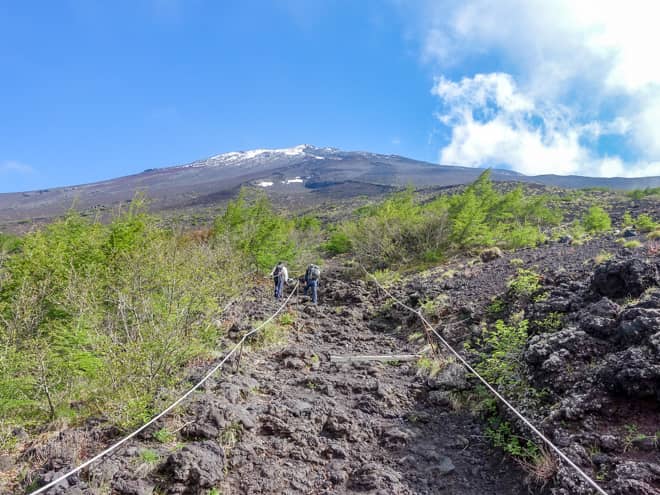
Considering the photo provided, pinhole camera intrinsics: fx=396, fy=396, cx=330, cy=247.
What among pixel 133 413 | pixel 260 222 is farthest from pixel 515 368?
pixel 260 222

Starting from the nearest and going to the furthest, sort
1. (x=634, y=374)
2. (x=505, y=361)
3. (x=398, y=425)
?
(x=634, y=374)
(x=398, y=425)
(x=505, y=361)

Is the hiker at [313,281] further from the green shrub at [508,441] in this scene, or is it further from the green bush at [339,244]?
the green bush at [339,244]

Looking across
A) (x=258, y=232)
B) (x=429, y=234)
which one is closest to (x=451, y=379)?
(x=258, y=232)

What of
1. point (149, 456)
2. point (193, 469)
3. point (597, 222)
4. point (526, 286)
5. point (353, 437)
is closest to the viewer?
point (193, 469)

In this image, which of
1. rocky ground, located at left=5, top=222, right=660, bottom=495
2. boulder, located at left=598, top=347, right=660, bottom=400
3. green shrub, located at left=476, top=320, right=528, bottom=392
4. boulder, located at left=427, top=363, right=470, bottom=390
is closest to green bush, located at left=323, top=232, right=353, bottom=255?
rocky ground, located at left=5, top=222, right=660, bottom=495

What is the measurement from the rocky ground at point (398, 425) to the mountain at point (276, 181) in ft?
279

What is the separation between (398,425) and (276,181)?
13139 cm

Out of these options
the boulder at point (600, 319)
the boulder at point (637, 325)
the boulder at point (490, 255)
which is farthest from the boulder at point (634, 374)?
the boulder at point (490, 255)

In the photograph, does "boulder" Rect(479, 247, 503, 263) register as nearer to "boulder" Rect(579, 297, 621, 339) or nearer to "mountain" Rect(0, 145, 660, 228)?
"boulder" Rect(579, 297, 621, 339)

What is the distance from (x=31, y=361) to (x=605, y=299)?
6.42 meters

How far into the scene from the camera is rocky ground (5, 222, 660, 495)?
301 centimetres

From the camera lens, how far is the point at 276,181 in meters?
132

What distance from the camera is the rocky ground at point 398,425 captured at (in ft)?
9.87

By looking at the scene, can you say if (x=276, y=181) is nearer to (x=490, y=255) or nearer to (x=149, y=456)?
(x=490, y=255)
